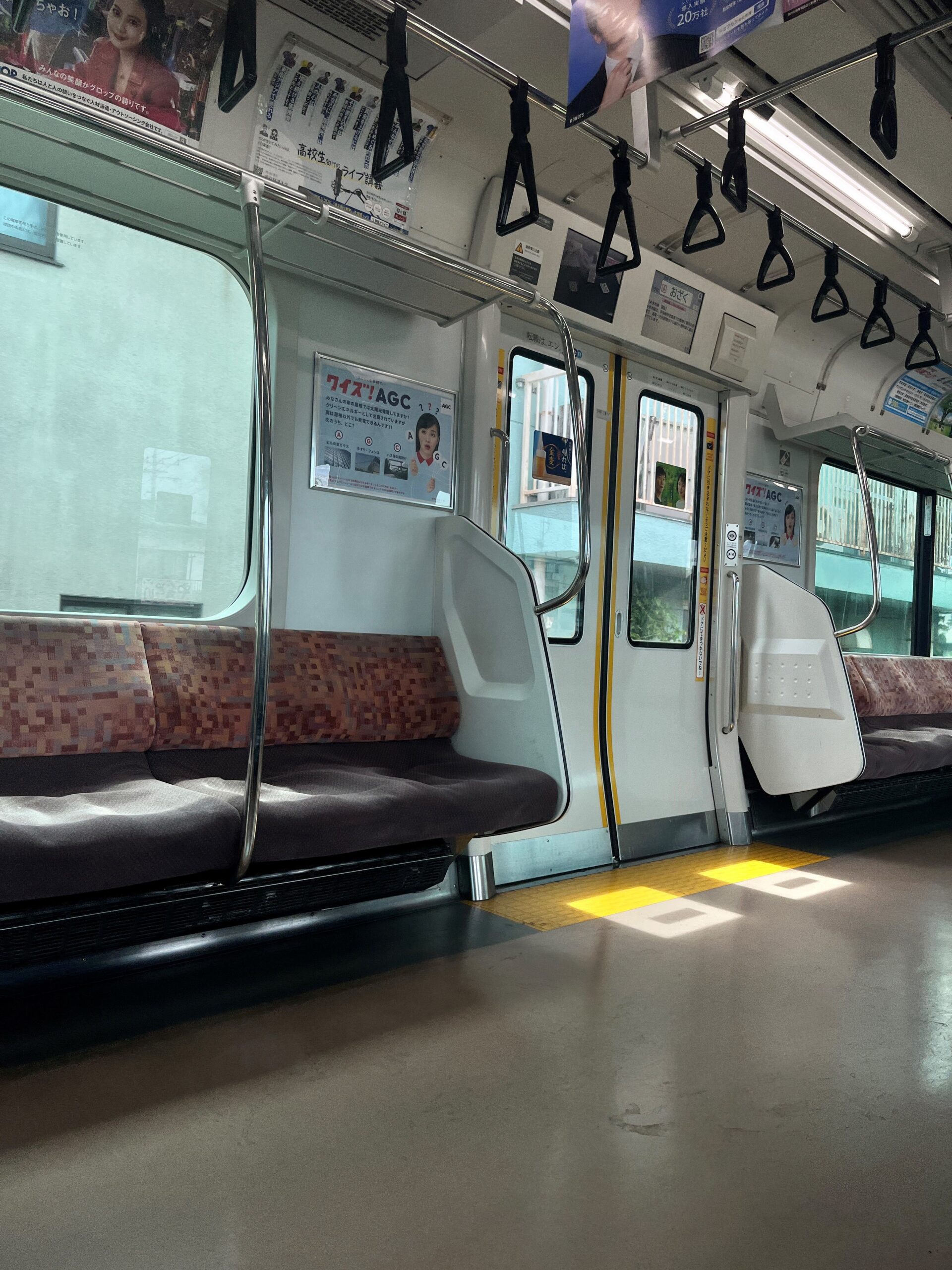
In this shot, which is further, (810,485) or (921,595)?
(921,595)

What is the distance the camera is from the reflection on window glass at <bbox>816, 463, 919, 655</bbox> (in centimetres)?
628

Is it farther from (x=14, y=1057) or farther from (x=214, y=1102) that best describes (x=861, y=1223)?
(x=14, y=1057)

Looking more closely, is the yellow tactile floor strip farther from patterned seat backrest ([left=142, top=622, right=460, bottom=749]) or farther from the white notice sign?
the white notice sign

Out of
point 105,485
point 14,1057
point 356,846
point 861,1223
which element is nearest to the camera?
point 861,1223

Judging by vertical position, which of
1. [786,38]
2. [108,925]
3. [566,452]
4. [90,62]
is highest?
→ [786,38]

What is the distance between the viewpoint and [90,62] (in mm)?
2752

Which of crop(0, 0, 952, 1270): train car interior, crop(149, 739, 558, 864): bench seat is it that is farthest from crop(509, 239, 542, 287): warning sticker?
crop(149, 739, 558, 864): bench seat

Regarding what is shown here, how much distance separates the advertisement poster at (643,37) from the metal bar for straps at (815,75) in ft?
2.43

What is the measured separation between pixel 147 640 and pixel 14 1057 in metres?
1.17

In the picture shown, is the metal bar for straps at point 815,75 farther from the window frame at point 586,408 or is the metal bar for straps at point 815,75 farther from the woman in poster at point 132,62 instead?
the woman in poster at point 132,62

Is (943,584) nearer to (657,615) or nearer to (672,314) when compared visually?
(657,615)

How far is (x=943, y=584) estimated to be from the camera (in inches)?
296

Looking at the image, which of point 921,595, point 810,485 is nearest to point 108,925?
point 810,485

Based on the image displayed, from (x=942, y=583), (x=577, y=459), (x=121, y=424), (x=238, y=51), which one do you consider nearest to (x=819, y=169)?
(x=577, y=459)
